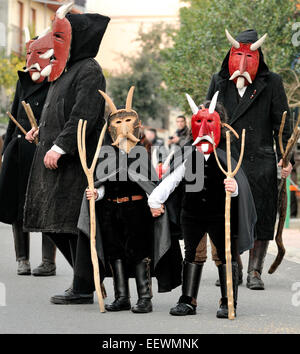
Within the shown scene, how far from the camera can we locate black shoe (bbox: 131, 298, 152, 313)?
7352 mm

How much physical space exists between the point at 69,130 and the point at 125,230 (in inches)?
37.0

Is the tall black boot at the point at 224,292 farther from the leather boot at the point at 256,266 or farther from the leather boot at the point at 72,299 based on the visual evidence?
the leather boot at the point at 256,266

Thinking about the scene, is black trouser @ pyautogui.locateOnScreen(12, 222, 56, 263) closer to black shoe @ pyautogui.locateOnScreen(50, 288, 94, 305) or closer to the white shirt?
black shoe @ pyautogui.locateOnScreen(50, 288, 94, 305)

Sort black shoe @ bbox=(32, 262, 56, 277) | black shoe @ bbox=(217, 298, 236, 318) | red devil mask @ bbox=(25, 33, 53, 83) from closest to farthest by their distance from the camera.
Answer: black shoe @ bbox=(217, 298, 236, 318)
red devil mask @ bbox=(25, 33, 53, 83)
black shoe @ bbox=(32, 262, 56, 277)

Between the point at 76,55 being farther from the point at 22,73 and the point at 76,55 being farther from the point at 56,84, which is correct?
the point at 22,73

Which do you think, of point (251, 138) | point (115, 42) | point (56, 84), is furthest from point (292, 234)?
point (115, 42)

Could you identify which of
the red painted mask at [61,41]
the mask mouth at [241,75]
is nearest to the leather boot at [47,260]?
the red painted mask at [61,41]

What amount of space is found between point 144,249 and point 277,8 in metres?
13.4

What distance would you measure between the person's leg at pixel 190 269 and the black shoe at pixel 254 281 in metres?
1.59

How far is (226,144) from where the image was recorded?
752cm

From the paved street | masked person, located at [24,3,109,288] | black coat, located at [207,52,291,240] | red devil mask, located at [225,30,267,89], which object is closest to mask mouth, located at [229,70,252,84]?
red devil mask, located at [225,30,267,89]

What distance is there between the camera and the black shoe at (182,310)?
7.25 meters

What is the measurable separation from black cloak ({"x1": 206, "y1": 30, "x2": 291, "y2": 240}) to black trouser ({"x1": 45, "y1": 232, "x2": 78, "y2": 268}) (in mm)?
1894

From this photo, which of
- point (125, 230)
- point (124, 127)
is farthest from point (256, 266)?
point (124, 127)
